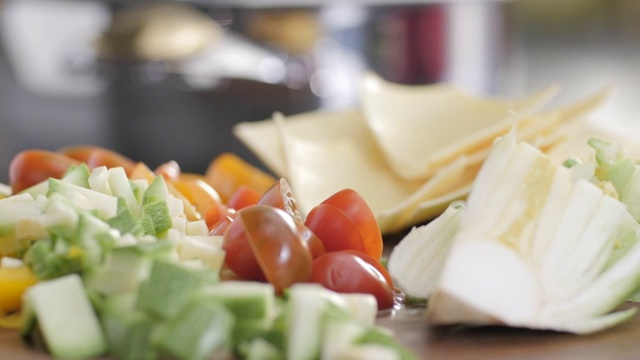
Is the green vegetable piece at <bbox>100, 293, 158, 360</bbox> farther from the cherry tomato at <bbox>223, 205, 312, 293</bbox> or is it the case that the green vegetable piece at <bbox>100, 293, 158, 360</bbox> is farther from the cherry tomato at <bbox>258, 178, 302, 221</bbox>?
the cherry tomato at <bbox>258, 178, 302, 221</bbox>

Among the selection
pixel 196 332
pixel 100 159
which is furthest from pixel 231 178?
pixel 196 332

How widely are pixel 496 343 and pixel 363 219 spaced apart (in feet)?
1.00

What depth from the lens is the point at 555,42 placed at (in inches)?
185

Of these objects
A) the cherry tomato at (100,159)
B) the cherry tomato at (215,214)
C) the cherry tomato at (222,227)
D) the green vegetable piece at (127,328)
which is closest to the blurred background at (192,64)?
the cherry tomato at (100,159)

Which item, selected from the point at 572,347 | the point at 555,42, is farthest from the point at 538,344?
the point at 555,42

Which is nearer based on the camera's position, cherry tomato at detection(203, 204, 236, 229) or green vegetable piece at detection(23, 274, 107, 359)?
green vegetable piece at detection(23, 274, 107, 359)

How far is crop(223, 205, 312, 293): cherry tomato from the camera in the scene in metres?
0.95

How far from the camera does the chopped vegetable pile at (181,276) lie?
2.64 ft

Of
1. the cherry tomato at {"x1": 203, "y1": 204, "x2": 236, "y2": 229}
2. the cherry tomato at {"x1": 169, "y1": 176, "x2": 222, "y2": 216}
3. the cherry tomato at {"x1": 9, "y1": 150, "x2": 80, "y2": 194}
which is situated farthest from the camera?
the cherry tomato at {"x1": 9, "y1": 150, "x2": 80, "y2": 194}

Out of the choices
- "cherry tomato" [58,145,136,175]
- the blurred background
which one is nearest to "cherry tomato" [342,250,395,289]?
"cherry tomato" [58,145,136,175]

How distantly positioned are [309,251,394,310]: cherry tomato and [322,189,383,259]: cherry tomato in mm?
131

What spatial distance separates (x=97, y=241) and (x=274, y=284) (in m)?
0.19

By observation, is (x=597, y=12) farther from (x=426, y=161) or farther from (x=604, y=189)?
(x=604, y=189)

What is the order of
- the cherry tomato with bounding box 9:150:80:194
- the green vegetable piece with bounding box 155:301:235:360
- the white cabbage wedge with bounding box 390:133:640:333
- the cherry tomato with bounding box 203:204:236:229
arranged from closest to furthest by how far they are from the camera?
1. the green vegetable piece with bounding box 155:301:235:360
2. the white cabbage wedge with bounding box 390:133:640:333
3. the cherry tomato with bounding box 203:204:236:229
4. the cherry tomato with bounding box 9:150:80:194
